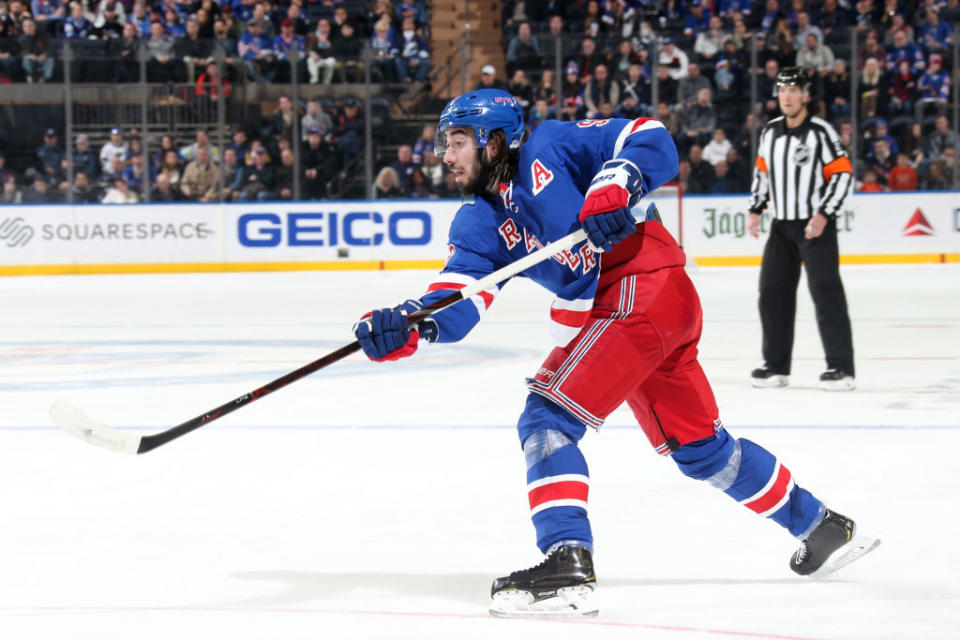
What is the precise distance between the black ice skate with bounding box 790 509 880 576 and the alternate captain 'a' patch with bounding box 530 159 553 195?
36.0 inches

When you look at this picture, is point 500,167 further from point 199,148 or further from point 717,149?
point 199,148

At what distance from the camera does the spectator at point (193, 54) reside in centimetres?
1324

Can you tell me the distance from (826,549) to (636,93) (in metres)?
10.7

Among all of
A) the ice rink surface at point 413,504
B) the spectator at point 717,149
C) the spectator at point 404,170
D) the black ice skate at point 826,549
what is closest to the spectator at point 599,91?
the spectator at point 717,149

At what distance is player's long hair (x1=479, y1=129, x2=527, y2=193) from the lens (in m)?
2.71

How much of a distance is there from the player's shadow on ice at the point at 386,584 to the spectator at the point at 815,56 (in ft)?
36.9

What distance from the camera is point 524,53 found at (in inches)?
552

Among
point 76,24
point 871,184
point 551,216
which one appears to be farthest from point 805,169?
point 76,24

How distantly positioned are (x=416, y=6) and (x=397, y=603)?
44.3ft

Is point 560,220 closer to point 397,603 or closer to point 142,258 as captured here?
point 397,603

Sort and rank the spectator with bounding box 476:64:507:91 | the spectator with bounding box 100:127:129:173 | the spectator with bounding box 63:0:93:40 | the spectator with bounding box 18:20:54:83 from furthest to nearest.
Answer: the spectator with bounding box 63:0:93:40 → the spectator with bounding box 476:64:507:91 → the spectator with bounding box 18:20:54:83 → the spectator with bounding box 100:127:129:173

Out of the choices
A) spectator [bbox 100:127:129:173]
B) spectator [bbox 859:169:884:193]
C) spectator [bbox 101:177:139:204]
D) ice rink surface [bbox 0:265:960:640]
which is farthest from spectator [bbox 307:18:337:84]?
ice rink surface [bbox 0:265:960:640]

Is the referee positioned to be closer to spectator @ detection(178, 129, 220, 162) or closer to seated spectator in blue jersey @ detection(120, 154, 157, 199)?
spectator @ detection(178, 129, 220, 162)

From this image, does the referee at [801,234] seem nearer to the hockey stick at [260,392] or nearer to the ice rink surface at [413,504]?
the ice rink surface at [413,504]
